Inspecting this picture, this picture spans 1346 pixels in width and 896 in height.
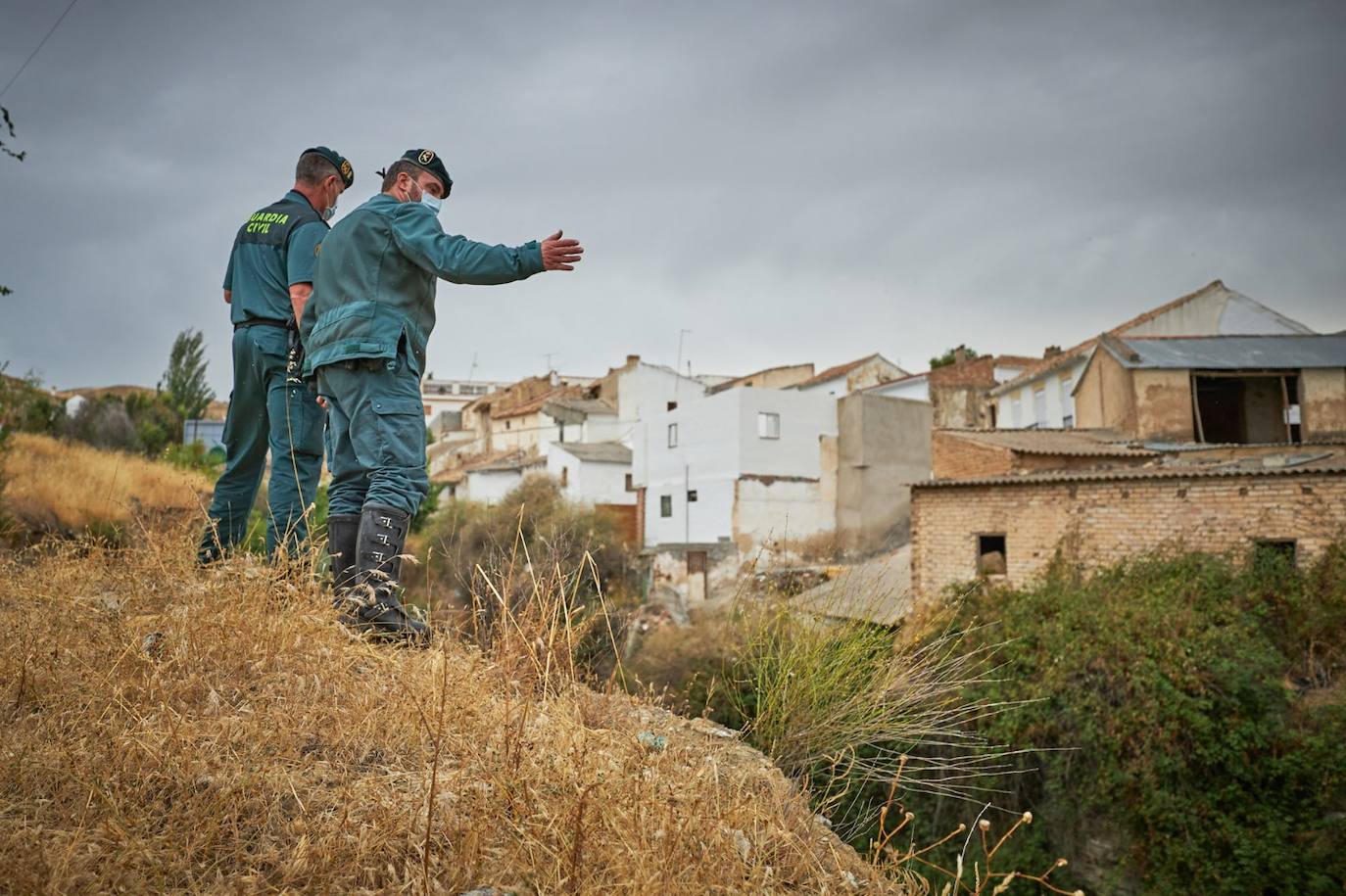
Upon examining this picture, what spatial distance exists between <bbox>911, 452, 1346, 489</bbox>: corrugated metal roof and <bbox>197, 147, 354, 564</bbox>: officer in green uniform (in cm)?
1712

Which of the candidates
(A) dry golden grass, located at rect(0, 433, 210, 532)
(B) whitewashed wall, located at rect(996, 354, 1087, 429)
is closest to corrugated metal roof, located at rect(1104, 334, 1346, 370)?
(B) whitewashed wall, located at rect(996, 354, 1087, 429)

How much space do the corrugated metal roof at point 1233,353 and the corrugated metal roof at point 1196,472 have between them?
7.00 m

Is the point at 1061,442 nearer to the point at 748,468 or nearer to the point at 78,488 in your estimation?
the point at 748,468

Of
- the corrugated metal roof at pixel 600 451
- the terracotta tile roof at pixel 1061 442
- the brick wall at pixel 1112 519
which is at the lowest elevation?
the brick wall at pixel 1112 519

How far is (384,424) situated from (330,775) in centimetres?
174

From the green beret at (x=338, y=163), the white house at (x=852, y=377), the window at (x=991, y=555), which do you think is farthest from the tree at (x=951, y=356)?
the green beret at (x=338, y=163)

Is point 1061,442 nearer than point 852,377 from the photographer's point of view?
Yes

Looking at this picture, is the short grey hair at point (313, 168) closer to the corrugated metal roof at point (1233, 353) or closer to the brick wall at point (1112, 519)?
the brick wall at point (1112, 519)

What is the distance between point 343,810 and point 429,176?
2871mm

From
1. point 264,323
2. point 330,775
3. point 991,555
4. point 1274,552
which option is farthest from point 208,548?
point 991,555

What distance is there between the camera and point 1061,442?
76.6ft

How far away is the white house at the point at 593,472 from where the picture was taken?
36219 mm

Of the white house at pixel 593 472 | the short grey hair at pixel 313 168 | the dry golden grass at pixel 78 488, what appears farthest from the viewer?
the white house at pixel 593 472

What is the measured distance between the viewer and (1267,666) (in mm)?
14680
